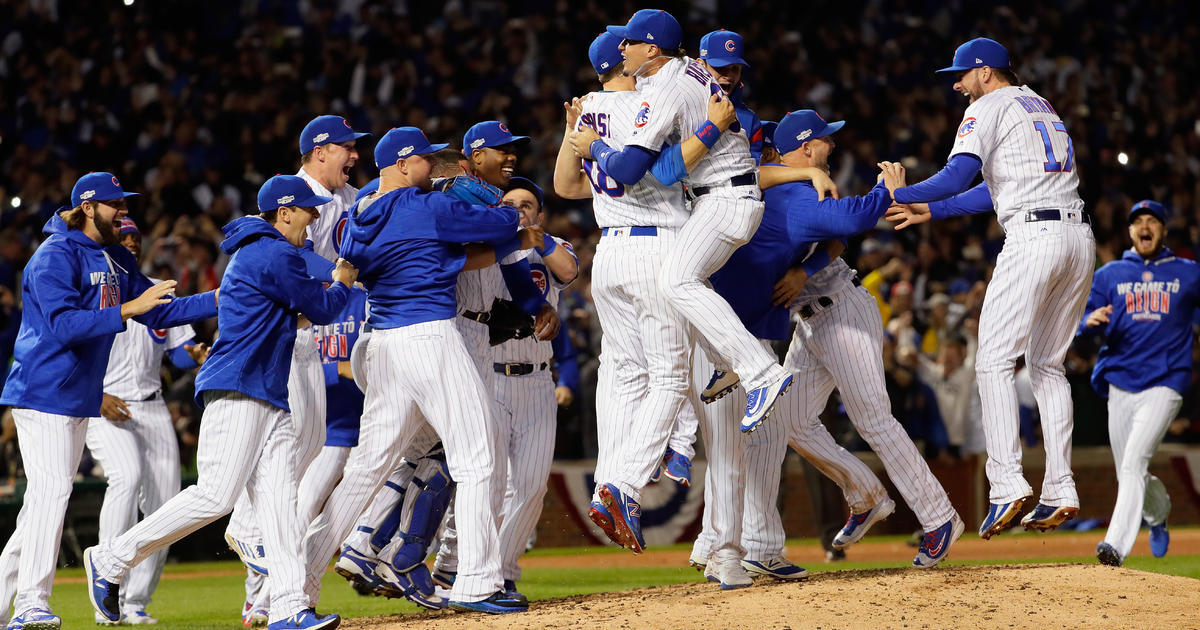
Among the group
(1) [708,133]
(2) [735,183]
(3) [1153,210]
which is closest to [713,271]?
(2) [735,183]

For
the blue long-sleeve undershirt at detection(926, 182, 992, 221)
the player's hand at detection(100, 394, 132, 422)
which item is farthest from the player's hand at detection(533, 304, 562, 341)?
the player's hand at detection(100, 394, 132, 422)

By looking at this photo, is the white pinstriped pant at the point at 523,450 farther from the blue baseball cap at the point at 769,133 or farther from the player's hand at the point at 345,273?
the blue baseball cap at the point at 769,133

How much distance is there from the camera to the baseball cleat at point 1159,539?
10.4 metres

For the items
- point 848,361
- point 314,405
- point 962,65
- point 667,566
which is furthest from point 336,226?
point 667,566

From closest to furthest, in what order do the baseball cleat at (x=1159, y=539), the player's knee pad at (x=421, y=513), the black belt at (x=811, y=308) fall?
the black belt at (x=811, y=308) → the player's knee pad at (x=421, y=513) → the baseball cleat at (x=1159, y=539)

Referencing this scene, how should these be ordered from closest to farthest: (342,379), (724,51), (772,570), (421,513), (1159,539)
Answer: (724,51) < (772,570) < (421,513) < (342,379) < (1159,539)

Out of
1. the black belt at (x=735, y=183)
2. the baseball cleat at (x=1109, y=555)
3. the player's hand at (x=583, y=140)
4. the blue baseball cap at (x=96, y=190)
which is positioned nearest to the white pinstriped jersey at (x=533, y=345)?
the player's hand at (x=583, y=140)

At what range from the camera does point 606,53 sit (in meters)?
6.95

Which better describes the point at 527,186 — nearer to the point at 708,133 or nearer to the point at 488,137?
the point at 488,137

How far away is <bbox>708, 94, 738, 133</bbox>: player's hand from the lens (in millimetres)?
6465

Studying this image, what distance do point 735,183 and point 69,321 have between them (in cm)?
341

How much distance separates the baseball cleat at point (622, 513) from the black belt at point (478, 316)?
1.52 meters

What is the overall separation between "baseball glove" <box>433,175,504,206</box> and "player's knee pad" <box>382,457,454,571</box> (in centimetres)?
166

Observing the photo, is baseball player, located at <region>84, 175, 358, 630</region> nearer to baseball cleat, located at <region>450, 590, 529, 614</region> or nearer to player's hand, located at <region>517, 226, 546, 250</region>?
baseball cleat, located at <region>450, 590, 529, 614</region>
